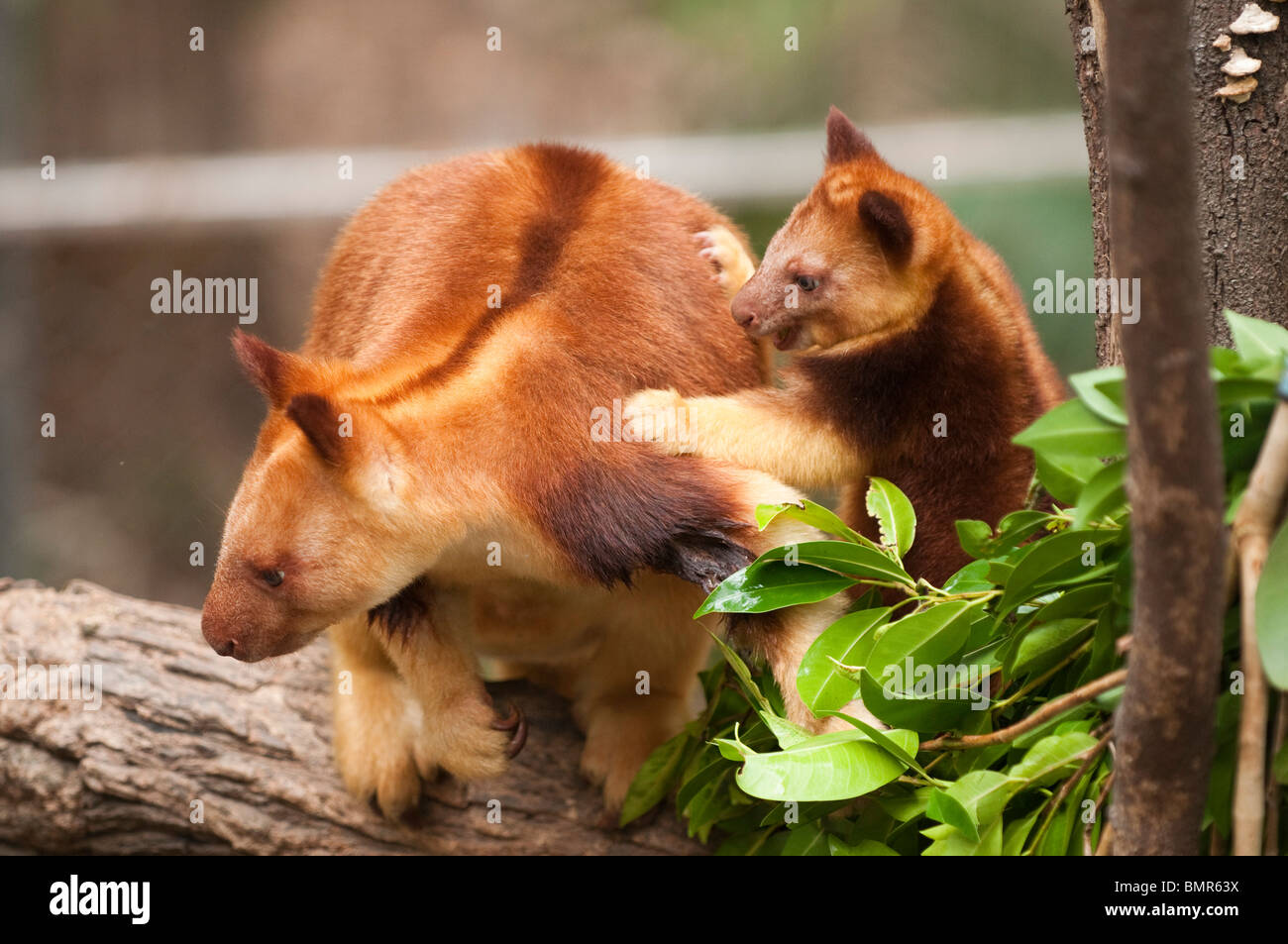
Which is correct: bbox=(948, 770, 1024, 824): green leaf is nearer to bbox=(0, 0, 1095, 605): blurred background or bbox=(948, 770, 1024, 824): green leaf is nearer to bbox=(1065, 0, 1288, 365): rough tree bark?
bbox=(1065, 0, 1288, 365): rough tree bark

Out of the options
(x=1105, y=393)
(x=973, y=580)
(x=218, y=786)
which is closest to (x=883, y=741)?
(x=973, y=580)

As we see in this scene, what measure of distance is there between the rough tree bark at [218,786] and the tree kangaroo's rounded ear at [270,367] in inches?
35.2

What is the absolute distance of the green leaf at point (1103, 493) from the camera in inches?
63.9

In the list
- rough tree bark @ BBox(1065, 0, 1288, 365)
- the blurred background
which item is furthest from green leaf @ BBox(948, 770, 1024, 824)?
the blurred background

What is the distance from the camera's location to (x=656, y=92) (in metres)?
6.81

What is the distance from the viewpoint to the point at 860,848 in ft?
7.12

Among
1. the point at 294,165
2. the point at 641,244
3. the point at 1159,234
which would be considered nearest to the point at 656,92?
the point at 294,165

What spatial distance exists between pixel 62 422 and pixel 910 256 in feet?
13.0

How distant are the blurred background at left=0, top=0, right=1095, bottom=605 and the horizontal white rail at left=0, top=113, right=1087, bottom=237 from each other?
0.04 ft

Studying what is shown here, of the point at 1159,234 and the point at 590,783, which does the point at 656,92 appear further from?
the point at 1159,234

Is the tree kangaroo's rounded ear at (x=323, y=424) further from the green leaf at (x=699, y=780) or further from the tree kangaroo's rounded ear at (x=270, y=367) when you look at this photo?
the green leaf at (x=699, y=780)

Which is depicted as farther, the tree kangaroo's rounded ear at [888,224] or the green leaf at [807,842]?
the tree kangaroo's rounded ear at [888,224]

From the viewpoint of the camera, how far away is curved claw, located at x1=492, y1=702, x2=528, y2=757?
8.59 feet

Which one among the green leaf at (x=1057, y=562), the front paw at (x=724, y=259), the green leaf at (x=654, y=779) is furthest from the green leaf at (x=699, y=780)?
the front paw at (x=724, y=259)
